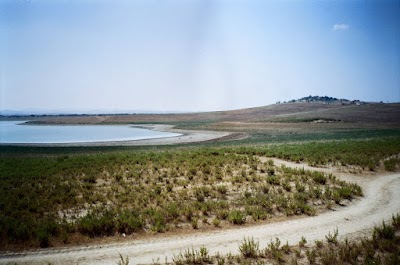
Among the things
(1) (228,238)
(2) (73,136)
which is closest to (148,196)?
(1) (228,238)

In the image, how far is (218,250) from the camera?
9.46 metres

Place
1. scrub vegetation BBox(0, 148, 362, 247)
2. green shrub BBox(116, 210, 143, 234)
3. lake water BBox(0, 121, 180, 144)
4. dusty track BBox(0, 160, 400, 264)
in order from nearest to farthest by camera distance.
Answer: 1. dusty track BBox(0, 160, 400, 264)
2. green shrub BBox(116, 210, 143, 234)
3. scrub vegetation BBox(0, 148, 362, 247)
4. lake water BBox(0, 121, 180, 144)

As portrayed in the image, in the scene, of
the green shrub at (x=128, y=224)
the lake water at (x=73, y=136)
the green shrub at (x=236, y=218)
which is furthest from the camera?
the lake water at (x=73, y=136)

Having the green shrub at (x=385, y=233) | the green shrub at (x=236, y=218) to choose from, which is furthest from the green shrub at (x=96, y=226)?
the green shrub at (x=385, y=233)

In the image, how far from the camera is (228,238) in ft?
34.3

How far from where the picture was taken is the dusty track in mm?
9250

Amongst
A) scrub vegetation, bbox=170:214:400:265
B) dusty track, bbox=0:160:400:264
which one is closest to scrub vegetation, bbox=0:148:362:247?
dusty track, bbox=0:160:400:264

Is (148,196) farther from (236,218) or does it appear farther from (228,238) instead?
(228,238)

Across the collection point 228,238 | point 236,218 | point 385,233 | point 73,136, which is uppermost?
point 385,233

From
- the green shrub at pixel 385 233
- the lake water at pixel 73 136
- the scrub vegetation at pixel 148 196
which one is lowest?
the lake water at pixel 73 136

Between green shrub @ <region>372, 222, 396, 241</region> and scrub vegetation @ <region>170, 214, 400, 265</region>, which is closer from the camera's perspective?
scrub vegetation @ <region>170, 214, 400, 265</region>

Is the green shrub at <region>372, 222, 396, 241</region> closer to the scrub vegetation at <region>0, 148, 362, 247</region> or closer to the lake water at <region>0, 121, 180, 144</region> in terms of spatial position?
the scrub vegetation at <region>0, 148, 362, 247</region>

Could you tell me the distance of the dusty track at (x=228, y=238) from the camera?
925 centimetres

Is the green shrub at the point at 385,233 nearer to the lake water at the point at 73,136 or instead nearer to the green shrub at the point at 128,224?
the green shrub at the point at 128,224
